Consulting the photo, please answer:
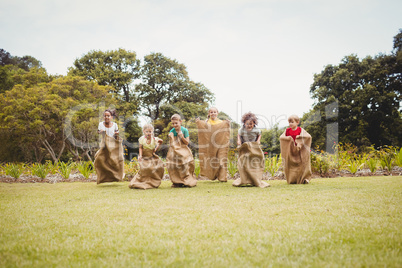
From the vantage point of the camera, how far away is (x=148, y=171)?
6.71 m

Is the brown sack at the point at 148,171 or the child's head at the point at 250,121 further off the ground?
the child's head at the point at 250,121

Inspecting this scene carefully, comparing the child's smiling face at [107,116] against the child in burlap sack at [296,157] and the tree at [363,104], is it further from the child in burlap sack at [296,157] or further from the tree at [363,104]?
the tree at [363,104]

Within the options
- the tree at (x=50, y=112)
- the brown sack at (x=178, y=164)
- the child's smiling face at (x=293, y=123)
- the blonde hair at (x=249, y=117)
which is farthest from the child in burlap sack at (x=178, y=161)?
the tree at (x=50, y=112)

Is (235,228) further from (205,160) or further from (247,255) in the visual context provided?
(205,160)

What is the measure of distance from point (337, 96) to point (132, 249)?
2786cm

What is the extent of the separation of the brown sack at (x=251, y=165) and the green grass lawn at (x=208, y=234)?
7.41ft

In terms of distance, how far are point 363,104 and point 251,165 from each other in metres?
22.4

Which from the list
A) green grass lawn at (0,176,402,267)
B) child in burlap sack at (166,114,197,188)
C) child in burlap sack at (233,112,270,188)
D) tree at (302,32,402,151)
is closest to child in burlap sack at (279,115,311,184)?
child in burlap sack at (233,112,270,188)

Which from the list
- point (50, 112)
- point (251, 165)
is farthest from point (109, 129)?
point (50, 112)

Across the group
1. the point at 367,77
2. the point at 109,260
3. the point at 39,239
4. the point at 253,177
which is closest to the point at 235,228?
the point at 109,260

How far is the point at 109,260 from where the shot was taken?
2.12m

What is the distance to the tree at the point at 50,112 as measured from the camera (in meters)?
17.3

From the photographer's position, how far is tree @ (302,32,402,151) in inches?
957

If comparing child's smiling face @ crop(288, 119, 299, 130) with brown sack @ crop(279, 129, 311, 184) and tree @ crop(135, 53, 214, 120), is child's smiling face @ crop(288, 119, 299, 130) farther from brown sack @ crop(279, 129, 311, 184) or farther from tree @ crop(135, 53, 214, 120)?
tree @ crop(135, 53, 214, 120)
